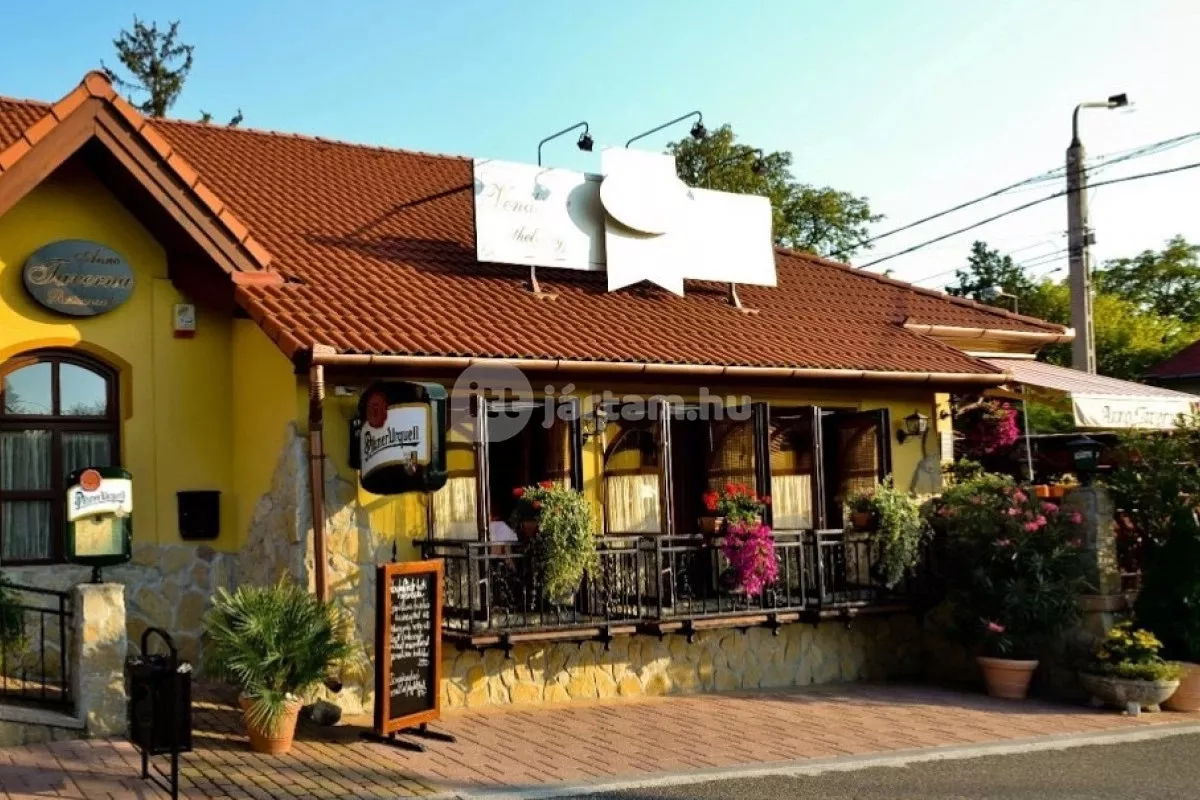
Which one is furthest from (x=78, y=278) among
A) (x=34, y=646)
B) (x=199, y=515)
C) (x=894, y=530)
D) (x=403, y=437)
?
(x=894, y=530)

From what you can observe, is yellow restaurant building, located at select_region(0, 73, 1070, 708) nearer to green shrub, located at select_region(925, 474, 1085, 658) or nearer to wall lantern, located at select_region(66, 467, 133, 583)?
green shrub, located at select_region(925, 474, 1085, 658)

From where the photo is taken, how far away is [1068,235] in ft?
67.9

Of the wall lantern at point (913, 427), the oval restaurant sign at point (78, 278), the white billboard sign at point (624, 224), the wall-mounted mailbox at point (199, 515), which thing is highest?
the white billboard sign at point (624, 224)

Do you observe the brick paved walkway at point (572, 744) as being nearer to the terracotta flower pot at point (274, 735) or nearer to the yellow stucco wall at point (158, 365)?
the terracotta flower pot at point (274, 735)

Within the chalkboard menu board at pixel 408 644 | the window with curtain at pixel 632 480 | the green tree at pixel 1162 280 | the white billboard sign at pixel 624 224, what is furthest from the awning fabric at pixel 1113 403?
the green tree at pixel 1162 280

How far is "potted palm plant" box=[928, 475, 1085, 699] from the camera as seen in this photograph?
12.5m

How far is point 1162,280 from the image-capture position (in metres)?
50.6

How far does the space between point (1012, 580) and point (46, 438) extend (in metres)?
9.57

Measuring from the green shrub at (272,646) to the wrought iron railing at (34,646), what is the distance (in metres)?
1.25

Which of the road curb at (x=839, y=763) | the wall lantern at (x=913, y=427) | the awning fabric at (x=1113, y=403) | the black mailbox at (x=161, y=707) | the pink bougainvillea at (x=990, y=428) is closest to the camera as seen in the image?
the black mailbox at (x=161, y=707)

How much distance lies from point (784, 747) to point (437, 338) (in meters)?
4.78

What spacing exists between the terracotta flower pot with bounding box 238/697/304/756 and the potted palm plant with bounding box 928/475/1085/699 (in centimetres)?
721

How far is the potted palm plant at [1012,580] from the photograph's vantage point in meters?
12.5

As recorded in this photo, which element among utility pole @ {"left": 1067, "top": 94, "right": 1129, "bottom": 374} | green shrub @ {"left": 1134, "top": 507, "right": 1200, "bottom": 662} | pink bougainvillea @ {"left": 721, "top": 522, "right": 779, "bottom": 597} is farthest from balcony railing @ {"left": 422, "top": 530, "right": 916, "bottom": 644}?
utility pole @ {"left": 1067, "top": 94, "right": 1129, "bottom": 374}
